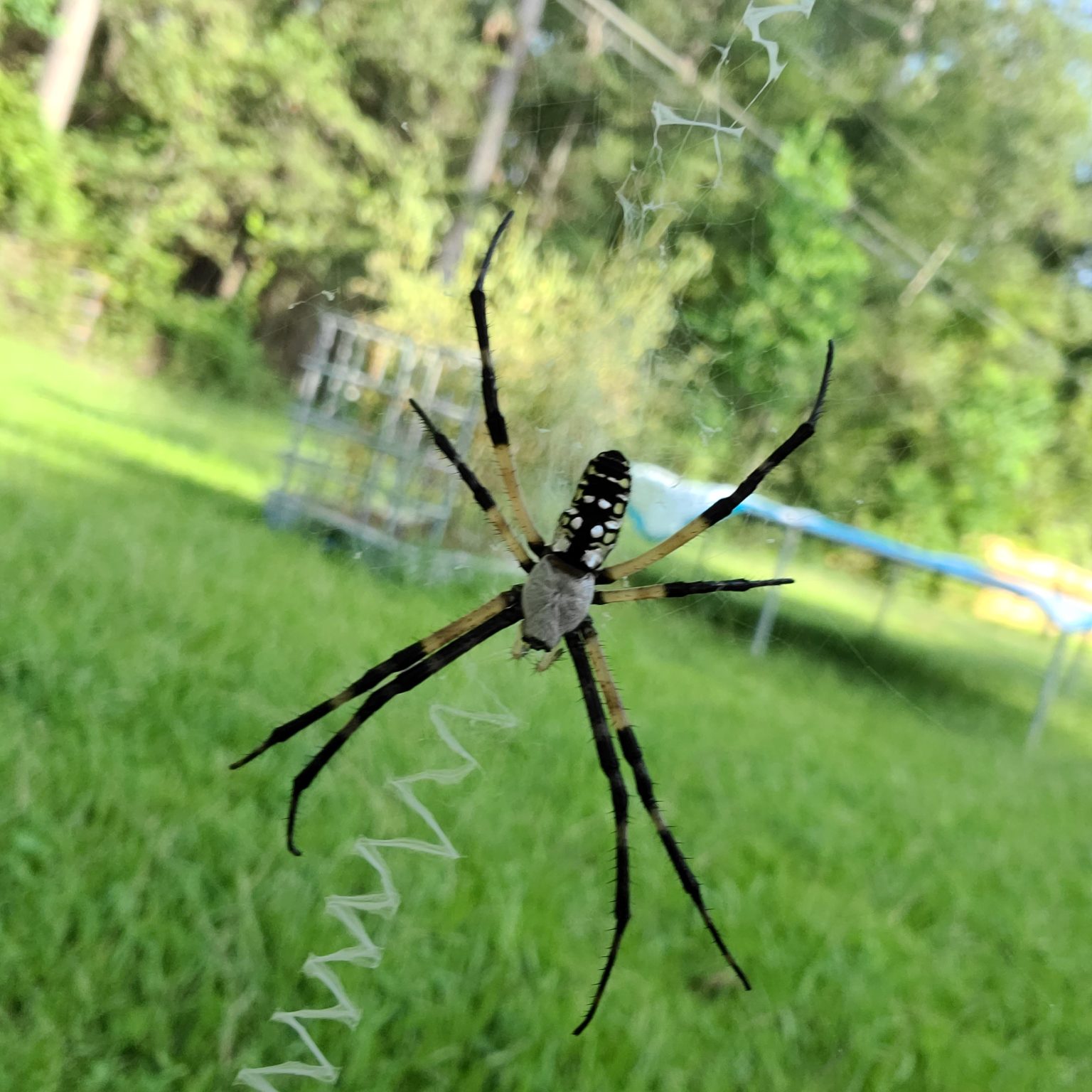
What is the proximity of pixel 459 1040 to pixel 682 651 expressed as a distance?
2.38 ft

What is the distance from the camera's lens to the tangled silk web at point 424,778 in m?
0.99

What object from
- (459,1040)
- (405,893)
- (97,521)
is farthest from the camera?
(97,521)

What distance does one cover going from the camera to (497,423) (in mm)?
931

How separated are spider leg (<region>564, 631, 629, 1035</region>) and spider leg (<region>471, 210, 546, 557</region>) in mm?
137

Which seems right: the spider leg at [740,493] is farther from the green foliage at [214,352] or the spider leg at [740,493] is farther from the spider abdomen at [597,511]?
the green foliage at [214,352]

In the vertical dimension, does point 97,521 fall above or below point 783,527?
below

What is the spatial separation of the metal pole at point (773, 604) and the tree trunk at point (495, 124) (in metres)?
0.65

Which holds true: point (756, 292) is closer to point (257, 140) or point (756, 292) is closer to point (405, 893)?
point (405, 893)

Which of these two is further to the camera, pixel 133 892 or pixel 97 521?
pixel 97 521

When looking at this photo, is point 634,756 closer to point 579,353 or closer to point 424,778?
point 424,778

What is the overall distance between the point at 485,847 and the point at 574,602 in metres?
0.63

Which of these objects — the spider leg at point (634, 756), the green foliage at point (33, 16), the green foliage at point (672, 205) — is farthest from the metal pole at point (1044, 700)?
the green foliage at point (33, 16)

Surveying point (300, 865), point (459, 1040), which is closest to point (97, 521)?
point (300, 865)

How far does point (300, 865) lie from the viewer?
1.30m
